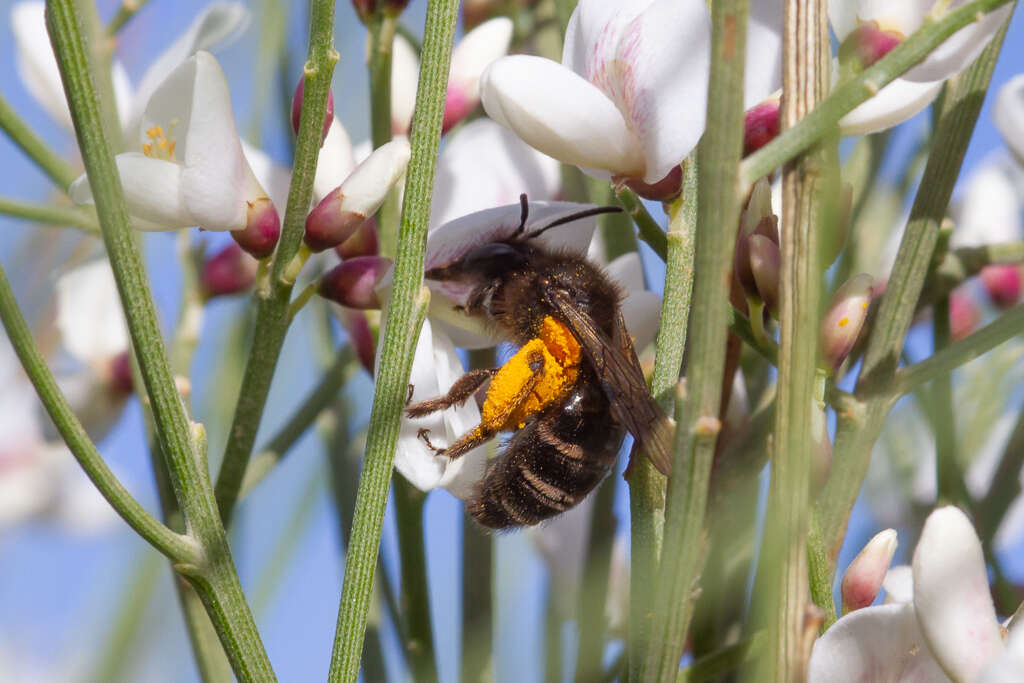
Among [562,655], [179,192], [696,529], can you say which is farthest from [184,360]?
[696,529]

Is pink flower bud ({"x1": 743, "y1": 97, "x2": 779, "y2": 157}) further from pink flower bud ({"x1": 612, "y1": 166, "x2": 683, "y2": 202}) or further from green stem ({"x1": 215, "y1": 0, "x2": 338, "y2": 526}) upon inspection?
green stem ({"x1": 215, "y1": 0, "x2": 338, "y2": 526})

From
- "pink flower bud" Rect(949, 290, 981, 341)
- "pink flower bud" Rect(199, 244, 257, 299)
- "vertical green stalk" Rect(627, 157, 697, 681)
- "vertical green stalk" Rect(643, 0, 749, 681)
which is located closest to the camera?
"vertical green stalk" Rect(643, 0, 749, 681)

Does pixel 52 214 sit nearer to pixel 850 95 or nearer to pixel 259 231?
pixel 259 231

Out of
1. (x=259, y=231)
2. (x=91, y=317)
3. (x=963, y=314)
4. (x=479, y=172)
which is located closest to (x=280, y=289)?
(x=259, y=231)

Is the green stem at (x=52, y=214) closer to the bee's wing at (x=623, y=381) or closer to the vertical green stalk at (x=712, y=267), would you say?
the bee's wing at (x=623, y=381)

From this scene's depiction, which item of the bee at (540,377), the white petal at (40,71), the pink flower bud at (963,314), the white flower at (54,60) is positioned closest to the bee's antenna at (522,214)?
the bee at (540,377)

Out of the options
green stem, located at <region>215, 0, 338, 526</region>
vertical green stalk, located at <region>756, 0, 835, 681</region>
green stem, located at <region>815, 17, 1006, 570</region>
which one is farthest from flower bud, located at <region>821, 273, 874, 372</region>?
green stem, located at <region>215, 0, 338, 526</region>

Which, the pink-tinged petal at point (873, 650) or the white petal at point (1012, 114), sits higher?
the white petal at point (1012, 114)
